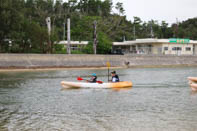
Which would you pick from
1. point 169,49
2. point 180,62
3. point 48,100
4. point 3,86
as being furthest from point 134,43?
point 48,100

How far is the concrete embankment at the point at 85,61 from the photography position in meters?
48.2

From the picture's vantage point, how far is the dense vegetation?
5647 centimetres

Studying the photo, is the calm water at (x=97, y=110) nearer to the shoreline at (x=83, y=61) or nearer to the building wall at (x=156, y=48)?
the shoreline at (x=83, y=61)

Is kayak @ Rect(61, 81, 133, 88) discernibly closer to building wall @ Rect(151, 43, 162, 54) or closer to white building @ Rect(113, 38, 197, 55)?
white building @ Rect(113, 38, 197, 55)

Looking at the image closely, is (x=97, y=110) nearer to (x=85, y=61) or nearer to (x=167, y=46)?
(x=85, y=61)

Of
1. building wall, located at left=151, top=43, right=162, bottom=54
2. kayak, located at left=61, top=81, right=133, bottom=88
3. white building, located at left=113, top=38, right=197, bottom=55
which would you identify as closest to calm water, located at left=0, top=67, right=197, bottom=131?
kayak, located at left=61, top=81, right=133, bottom=88

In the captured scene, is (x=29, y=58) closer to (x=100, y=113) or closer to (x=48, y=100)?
(x=48, y=100)

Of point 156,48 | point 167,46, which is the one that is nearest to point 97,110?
point 167,46

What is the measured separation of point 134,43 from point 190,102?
59.6 metres

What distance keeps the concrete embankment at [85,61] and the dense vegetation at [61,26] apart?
7.76 m

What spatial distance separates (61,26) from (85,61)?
40395 mm

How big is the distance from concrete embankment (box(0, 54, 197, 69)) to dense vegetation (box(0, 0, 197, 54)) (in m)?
7.76

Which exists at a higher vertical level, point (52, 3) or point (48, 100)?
point (52, 3)

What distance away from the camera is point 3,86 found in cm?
2936
